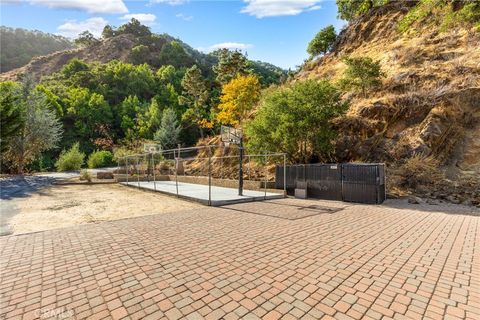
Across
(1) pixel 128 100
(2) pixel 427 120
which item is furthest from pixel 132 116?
(2) pixel 427 120

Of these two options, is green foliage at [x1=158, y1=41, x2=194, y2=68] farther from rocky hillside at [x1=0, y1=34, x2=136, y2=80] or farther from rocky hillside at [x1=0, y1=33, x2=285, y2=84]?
rocky hillside at [x1=0, y1=34, x2=136, y2=80]

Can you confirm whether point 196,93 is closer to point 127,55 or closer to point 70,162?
point 70,162

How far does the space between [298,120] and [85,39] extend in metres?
121

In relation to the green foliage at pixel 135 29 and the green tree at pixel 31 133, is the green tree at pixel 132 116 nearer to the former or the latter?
the green tree at pixel 31 133

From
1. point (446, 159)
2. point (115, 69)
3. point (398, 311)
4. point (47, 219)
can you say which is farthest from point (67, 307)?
point (115, 69)

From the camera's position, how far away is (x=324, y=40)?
3266 cm

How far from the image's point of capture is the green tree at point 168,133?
39.9 metres

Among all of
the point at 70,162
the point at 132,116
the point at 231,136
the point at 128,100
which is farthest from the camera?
the point at 128,100

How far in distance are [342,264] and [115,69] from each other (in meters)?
69.8

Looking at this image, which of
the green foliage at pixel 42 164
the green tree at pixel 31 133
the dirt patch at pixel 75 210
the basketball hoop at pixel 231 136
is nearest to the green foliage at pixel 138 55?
the green foliage at pixel 42 164

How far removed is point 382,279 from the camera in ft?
10.9

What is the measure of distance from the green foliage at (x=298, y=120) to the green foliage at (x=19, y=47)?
92.9 m

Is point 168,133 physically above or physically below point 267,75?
below

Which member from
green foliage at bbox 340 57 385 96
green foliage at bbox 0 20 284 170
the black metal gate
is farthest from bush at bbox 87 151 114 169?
green foliage at bbox 340 57 385 96
